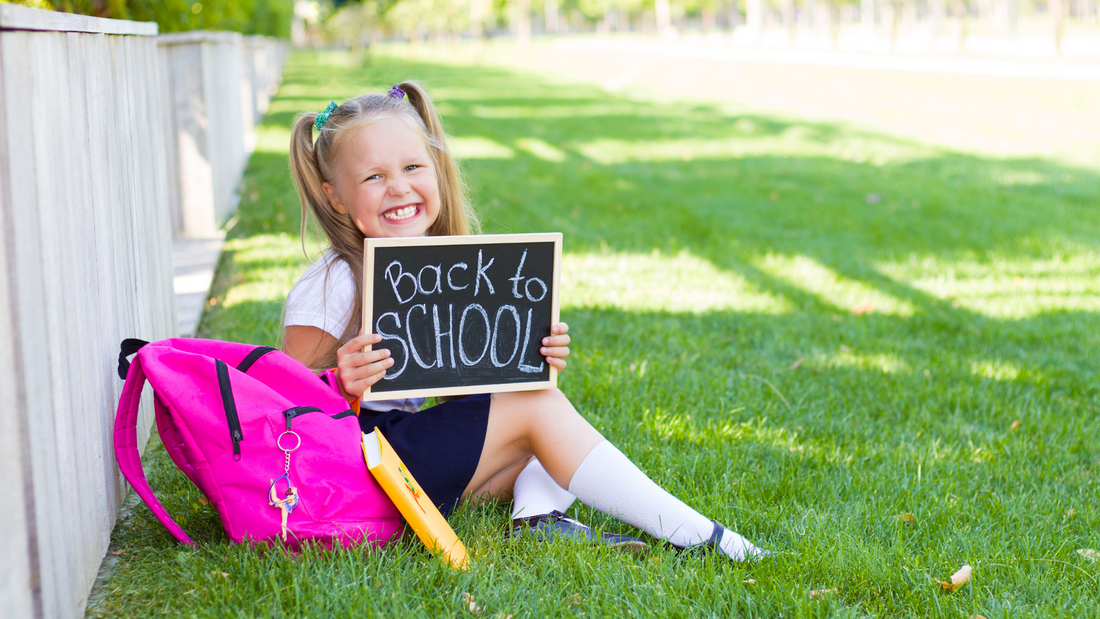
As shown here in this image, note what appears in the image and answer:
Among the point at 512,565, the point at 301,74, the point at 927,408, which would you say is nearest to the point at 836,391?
the point at 927,408

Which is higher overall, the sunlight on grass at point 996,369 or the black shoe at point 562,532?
the black shoe at point 562,532

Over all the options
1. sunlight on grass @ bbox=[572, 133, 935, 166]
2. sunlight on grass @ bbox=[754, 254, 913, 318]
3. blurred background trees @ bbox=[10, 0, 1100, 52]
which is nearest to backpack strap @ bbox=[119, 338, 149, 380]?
blurred background trees @ bbox=[10, 0, 1100, 52]

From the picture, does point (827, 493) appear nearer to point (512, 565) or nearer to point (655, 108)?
point (512, 565)

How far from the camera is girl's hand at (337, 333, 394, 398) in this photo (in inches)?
92.1

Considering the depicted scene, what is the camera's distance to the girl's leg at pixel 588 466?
2467 mm

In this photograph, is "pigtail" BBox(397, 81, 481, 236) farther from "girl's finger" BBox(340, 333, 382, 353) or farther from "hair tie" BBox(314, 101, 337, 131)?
"girl's finger" BBox(340, 333, 382, 353)

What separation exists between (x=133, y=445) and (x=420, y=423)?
2.30 ft

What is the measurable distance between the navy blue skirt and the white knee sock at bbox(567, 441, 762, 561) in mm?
284

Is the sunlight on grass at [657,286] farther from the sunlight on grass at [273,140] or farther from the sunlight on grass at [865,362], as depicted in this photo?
the sunlight on grass at [273,140]

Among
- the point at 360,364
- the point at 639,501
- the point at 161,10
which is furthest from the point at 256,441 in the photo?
the point at 161,10

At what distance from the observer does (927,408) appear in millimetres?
3713

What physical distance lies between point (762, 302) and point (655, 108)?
13.3 m

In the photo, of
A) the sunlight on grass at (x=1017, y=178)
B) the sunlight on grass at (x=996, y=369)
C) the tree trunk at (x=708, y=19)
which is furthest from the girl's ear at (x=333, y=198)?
the tree trunk at (x=708, y=19)

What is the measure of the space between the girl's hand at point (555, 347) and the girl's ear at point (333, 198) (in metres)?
0.70
